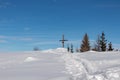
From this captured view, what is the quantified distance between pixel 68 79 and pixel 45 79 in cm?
73

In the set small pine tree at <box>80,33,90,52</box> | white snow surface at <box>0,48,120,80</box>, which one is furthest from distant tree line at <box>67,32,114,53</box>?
white snow surface at <box>0,48,120,80</box>

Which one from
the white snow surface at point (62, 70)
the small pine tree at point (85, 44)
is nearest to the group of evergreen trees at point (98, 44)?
the small pine tree at point (85, 44)

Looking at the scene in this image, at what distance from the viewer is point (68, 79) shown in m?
7.72

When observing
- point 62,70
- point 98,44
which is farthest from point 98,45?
point 62,70

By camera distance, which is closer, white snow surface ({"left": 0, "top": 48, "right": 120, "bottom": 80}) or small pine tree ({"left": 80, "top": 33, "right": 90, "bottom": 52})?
white snow surface ({"left": 0, "top": 48, "right": 120, "bottom": 80})

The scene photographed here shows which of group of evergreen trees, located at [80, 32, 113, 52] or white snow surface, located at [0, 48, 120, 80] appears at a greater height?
group of evergreen trees, located at [80, 32, 113, 52]

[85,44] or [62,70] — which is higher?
[85,44]

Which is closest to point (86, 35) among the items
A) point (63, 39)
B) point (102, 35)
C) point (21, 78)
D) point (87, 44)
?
point (87, 44)

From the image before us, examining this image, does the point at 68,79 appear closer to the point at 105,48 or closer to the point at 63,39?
the point at 63,39

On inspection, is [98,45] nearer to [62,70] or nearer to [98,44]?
[98,44]

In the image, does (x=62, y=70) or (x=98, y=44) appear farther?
(x=98, y=44)

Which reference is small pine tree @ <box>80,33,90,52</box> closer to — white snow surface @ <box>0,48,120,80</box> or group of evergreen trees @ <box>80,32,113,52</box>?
group of evergreen trees @ <box>80,32,113,52</box>

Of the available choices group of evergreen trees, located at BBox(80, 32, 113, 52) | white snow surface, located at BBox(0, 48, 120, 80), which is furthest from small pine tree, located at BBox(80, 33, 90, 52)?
white snow surface, located at BBox(0, 48, 120, 80)

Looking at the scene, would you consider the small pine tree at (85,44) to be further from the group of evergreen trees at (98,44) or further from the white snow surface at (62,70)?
the white snow surface at (62,70)
